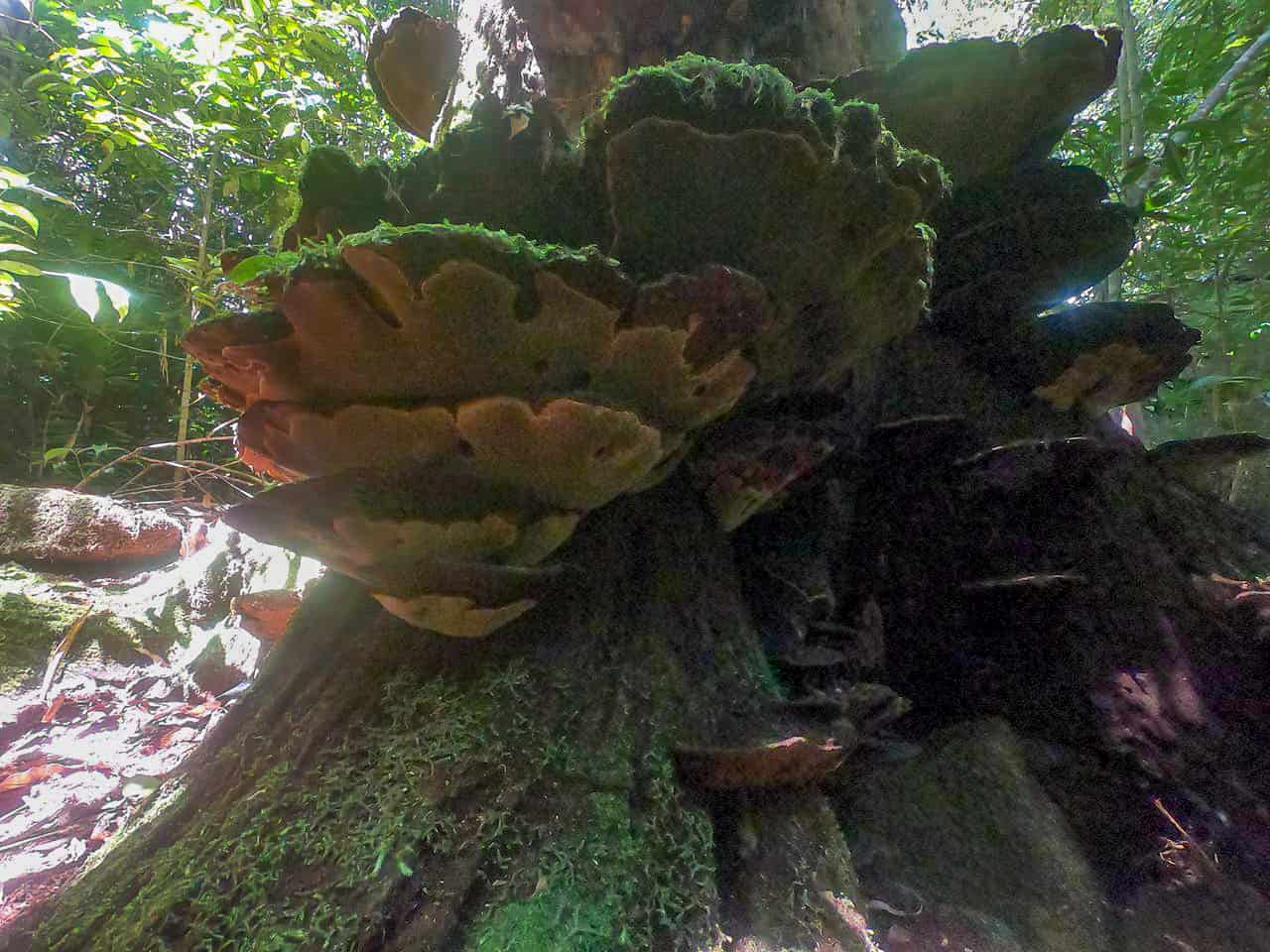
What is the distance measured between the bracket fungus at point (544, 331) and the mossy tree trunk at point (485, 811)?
6.9 inches

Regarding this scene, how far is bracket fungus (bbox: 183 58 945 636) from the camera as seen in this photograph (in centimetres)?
91

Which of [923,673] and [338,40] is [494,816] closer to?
[923,673]

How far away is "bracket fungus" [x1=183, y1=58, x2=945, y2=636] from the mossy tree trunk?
0.17 meters

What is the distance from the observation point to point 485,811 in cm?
101

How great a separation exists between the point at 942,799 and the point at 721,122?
1.39 meters

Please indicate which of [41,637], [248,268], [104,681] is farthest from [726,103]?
[41,637]

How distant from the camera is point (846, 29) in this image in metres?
1.81

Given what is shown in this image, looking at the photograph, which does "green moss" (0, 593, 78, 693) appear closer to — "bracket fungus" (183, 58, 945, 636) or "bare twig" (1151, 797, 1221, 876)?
"bracket fungus" (183, 58, 945, 636)

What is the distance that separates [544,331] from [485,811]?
0.78 m

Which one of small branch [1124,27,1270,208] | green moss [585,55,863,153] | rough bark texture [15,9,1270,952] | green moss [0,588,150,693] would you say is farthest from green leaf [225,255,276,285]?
small branch [1124,27,1270,208]

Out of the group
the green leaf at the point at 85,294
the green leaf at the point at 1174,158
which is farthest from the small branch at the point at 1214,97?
the green leaf at the point at 85,294

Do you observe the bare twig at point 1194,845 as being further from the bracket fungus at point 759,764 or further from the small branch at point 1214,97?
the small branch at point 1214,97

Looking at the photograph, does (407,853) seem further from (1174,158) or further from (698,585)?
(1174,158)

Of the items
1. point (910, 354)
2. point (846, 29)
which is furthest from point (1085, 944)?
point (846, 29)
